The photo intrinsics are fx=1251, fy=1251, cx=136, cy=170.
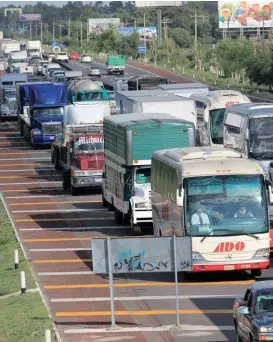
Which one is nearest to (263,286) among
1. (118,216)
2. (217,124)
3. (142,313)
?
(142,313)

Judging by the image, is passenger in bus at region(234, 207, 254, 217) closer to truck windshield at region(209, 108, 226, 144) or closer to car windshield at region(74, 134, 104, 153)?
car windshield at region(74, 134, 104, 153)

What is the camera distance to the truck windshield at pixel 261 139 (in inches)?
1598

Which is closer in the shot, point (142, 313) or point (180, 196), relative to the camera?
point (142, 313)

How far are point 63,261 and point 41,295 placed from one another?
16.7ft

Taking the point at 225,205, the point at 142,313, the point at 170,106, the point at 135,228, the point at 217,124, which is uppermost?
the point at 170,106

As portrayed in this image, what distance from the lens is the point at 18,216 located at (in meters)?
39.7

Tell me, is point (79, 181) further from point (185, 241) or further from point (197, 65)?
point (197, 65)

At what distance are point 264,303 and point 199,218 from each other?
8328 millimetres

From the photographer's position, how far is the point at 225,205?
89.6 feet

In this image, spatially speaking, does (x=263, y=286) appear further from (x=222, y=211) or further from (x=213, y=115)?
(x=213, y=115)

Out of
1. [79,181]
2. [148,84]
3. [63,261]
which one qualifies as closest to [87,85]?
[148,84]

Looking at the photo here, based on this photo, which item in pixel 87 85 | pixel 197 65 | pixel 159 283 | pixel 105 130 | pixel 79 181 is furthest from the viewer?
pixel 197 65

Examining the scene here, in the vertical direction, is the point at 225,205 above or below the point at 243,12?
below

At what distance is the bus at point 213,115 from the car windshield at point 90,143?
222 inches
